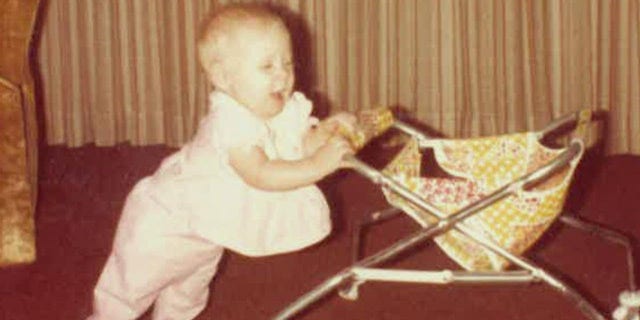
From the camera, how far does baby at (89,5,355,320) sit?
1605 millimetres

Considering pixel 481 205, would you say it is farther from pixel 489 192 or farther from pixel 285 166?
pixel 285 166

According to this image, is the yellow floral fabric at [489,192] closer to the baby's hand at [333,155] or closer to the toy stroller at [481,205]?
the toy stroller at [481,205]

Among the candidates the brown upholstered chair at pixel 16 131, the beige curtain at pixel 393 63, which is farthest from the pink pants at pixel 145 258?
the beige curtain at pixel 393 63

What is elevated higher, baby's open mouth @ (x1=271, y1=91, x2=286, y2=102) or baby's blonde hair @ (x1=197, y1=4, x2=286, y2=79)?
baby's blonde hair @ (x1=197, y1=4, x2=286, y2=79)

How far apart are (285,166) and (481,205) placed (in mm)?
317

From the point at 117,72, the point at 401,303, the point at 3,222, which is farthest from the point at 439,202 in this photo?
the point at 117,72

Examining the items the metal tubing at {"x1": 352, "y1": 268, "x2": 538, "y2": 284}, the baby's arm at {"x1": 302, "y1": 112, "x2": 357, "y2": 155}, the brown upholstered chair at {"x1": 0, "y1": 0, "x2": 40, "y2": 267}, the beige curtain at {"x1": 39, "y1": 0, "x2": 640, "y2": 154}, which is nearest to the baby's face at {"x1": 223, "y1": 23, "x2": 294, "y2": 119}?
the baby's arm at {"x1": 302, "y1": 112, "x2": 357, "y2": 155}

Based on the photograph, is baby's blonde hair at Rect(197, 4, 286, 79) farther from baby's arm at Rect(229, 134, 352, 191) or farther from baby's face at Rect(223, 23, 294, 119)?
baby's arm at Rect(229, 134, 352, 191)

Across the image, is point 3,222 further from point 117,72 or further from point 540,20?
point 540,20

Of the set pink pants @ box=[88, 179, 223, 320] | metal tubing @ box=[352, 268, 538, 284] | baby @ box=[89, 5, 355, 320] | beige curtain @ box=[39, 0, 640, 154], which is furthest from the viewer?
beige curtain @ box=[39, 0, 640, 154]

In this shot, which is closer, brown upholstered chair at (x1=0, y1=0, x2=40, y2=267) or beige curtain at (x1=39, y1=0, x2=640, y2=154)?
brown upholstered chair at (x1=0, y1=0, x2=40, y2=267)

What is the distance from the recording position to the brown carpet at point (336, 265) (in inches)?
80.9

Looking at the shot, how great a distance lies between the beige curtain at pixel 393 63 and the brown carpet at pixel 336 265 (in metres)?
0.34

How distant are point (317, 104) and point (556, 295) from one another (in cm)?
147
